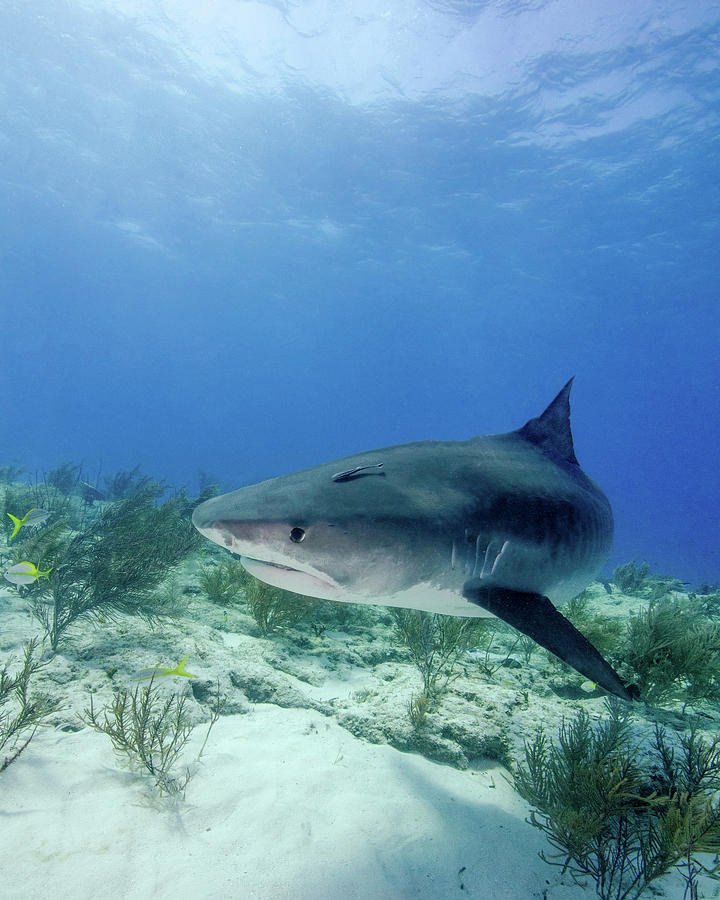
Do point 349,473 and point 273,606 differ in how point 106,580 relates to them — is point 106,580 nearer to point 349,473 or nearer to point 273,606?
point 273,606

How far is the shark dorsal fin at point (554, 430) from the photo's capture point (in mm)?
4086

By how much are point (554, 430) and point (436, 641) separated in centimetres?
294

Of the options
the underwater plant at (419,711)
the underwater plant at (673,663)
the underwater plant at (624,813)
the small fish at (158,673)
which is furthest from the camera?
the underwater plant at (673,663)

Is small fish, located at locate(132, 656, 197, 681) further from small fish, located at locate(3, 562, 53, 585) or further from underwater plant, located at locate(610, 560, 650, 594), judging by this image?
underwater plant, located at locate(610, 560, 650, 594)

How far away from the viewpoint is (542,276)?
45188 millimetres

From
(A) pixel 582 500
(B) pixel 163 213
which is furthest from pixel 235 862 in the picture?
(B) pixel 163 213

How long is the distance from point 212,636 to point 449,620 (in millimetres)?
2729

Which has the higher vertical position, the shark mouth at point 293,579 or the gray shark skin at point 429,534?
the gray shark skin at point 429,534

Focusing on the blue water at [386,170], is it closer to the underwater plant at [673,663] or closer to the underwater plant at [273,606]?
the underwater plant at [273,606]

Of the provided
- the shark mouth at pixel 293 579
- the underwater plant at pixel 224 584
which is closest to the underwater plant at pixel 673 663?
the shark mouth at pixel 293 579

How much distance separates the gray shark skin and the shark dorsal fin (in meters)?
0.71

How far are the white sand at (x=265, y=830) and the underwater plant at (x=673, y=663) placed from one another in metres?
2.52

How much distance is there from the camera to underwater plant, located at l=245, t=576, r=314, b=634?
18.4 feet

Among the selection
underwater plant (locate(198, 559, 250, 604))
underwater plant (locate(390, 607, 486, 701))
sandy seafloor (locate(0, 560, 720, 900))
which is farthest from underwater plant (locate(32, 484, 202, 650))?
underwater plant (locate(390, 607, 486, 701))
